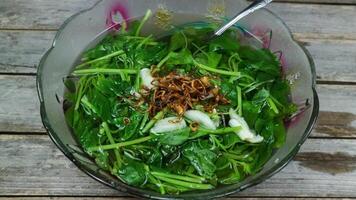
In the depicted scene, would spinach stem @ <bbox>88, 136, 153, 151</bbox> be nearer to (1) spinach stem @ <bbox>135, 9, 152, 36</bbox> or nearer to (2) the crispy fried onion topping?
(2) the crispy fried onion topping

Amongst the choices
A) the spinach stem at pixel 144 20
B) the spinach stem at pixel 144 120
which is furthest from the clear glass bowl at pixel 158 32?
the spinach stem at pixel 144 120

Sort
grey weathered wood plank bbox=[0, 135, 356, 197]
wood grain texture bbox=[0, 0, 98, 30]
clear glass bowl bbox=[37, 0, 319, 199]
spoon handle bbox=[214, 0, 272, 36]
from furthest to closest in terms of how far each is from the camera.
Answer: wood grain texture bbox=[0, 0, 98, 30], spoon handle bbox=[214, 0, 272, 36], grey weathered wood plank bbox=[0, 135, 356, 197], clear glass bowl bbox=[37, 0, 319, 199]

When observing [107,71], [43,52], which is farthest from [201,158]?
[43,52]

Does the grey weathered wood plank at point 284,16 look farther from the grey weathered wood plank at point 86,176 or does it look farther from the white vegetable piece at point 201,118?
the white vegetable piece at point 201,118

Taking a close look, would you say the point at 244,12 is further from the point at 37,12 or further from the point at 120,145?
the point at 37,12

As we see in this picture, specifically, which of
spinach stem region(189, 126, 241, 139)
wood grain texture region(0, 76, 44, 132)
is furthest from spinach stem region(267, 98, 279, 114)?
wood grain texture region(0, 76, 44, 132)
